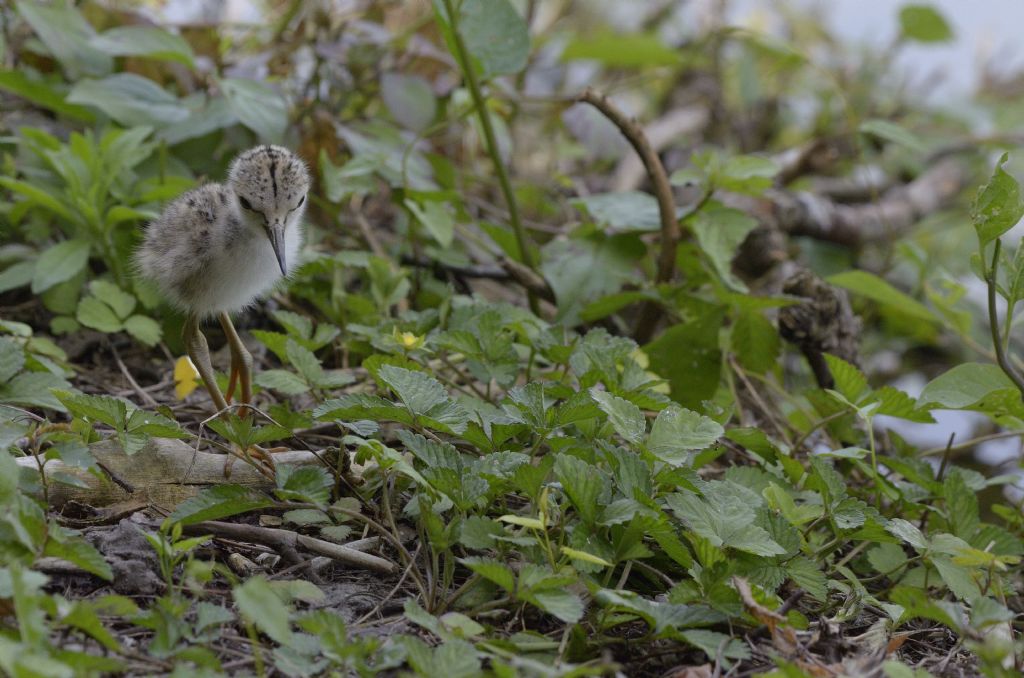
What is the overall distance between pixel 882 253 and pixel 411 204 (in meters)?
3.20

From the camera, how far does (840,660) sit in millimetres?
2152

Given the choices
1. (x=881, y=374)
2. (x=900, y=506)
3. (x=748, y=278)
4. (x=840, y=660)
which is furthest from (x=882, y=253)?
(x=840, y=660)

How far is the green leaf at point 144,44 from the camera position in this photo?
374 cm

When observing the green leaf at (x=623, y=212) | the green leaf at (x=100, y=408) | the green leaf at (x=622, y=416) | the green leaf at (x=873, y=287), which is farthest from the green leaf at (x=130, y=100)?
the green leaf at (x=873, y=287)

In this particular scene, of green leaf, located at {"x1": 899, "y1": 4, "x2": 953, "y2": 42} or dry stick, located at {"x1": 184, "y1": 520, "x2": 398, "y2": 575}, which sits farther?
green leaf, located at {"x1": 899, "y1": 4, "x2": 953, "y2": 42}

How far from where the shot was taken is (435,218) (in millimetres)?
3752

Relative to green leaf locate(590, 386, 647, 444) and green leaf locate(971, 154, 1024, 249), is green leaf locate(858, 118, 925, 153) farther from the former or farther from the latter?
green leaf locate(590, 386, 647, 444)

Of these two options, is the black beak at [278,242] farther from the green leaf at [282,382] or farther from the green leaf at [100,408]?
the green leaf at [100,408]

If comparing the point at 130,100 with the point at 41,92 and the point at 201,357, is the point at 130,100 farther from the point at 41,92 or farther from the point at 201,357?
the point at 201,357

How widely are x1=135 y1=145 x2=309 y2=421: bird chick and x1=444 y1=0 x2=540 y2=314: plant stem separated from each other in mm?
722

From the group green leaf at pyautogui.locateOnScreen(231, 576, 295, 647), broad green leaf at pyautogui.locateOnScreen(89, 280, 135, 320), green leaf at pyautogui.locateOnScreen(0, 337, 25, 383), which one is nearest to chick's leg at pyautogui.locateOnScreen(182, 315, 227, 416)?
broad green leaf at pyautogui.locateOnScreen(89, 280, 135, 320)

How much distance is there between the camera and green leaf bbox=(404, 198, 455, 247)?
3.67 metres

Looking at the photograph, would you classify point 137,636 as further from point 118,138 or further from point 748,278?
point 748,278

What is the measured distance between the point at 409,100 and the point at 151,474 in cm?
243
